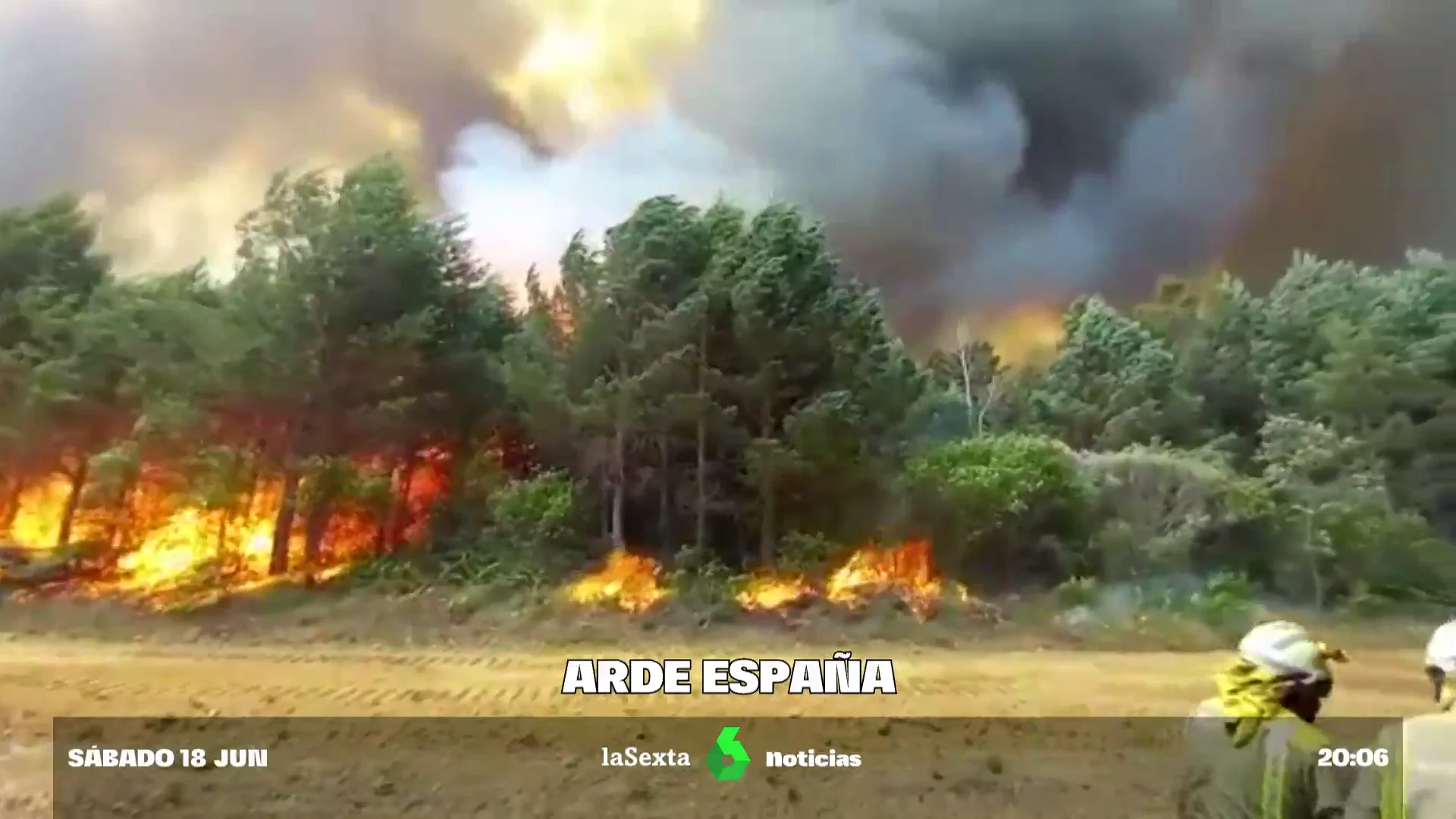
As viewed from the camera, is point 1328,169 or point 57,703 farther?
point 1328,169

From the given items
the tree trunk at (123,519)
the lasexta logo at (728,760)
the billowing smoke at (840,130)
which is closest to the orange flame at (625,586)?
the lasexta logo at (728,760)

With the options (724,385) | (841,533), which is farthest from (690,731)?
(724,385)

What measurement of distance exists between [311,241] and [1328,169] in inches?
95.1

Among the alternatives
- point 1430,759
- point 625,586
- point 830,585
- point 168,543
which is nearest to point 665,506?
point 625,586

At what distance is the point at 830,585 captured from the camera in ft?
9.70

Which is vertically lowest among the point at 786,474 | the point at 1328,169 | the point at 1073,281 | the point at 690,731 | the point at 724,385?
the point at 690,731

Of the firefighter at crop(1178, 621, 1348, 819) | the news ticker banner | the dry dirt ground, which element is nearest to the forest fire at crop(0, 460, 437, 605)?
the dry dirt ground

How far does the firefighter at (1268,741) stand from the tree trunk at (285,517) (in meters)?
1.97

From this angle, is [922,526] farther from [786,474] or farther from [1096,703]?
[1096,703]

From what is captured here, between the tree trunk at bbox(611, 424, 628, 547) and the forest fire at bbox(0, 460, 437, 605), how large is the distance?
1.38ft

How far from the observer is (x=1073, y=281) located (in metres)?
3.02

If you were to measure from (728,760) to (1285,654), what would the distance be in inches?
47.9

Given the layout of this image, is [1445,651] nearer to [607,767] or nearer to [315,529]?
[607,767]

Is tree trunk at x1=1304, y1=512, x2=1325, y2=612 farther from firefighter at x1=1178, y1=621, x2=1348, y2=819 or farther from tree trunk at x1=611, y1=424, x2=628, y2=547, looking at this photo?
tree trunk at x1=611, y1=424, x2=628, y2=547
